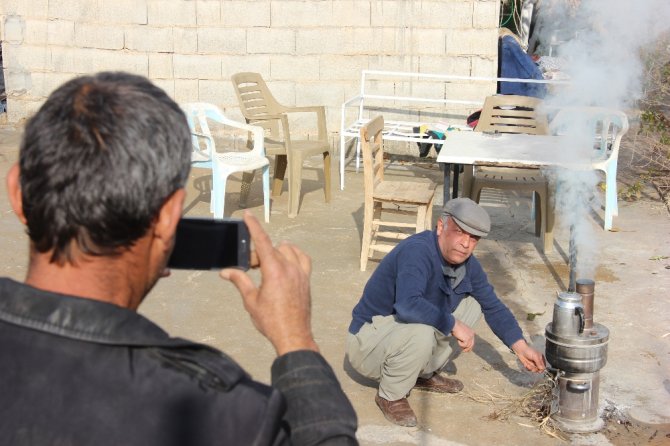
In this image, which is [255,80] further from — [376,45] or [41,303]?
[41,303]

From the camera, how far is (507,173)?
707cm

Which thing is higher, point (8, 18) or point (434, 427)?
point (8, 18)

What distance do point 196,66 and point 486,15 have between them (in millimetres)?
3402

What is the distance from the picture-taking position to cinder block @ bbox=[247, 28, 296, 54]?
1015cm

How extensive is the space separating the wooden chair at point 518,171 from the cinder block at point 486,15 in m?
1.83

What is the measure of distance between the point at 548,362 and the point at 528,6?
10520mm

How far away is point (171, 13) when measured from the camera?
406 inches

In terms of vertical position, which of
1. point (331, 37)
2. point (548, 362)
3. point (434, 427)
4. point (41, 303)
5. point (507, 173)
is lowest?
point (434, 427)

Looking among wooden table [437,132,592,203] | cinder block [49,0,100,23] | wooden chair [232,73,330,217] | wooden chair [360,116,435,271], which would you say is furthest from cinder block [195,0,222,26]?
wooden chair [360,116,435,271]

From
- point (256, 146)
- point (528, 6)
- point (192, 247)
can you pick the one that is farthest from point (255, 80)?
point (192, 247)

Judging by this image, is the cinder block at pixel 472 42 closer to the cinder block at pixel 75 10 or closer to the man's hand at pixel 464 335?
the cinder block at pixel 75 10

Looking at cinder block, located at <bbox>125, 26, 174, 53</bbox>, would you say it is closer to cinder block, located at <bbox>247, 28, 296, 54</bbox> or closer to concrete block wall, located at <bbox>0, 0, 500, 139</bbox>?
concrete block wall, located at <bbox>0, 0, 500, 139</bbox>

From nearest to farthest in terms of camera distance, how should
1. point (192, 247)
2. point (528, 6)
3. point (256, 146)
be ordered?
point (192, 247) < point (256, 146) < point (528, 6)

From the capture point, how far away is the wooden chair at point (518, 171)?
6.86 m
